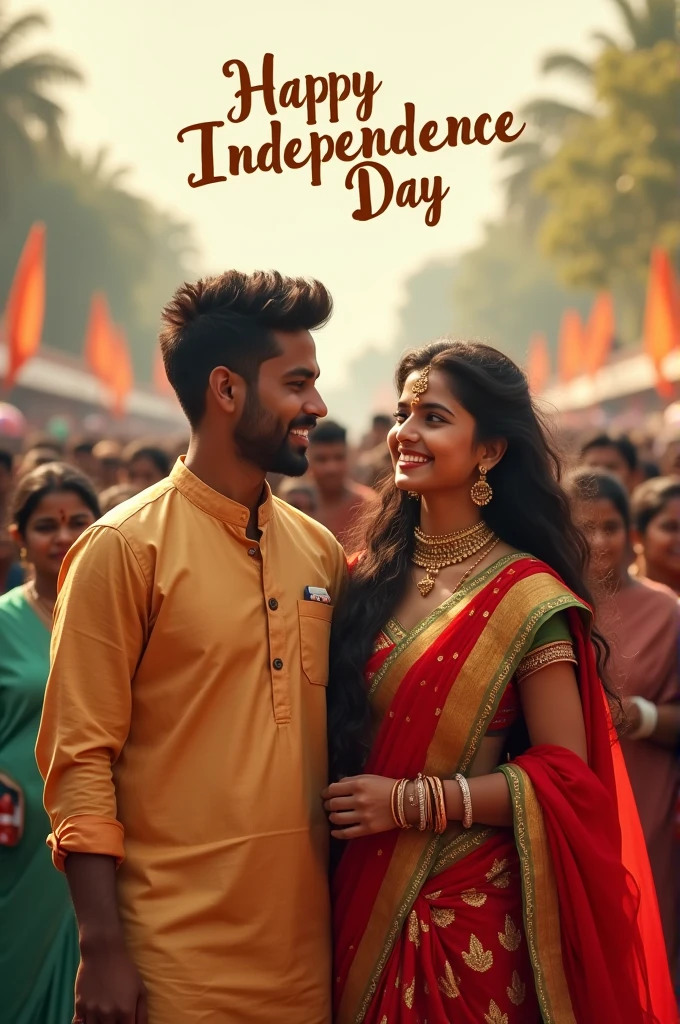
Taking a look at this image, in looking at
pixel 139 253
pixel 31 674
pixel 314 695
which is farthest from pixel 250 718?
pixel 139 253

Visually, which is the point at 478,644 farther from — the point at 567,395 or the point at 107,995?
the point at 567,395

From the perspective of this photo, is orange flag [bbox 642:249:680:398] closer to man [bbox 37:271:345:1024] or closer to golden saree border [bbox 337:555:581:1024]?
golden saree border [bbox 337:555:581:1024]

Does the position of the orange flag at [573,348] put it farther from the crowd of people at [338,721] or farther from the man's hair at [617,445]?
the crowd of people at [338,721]

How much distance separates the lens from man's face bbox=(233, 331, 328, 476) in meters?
2.67

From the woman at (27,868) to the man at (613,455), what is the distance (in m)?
3.55

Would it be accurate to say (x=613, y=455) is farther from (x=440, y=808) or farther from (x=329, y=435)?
(x=440, y=808)

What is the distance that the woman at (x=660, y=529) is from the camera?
500 centimetres

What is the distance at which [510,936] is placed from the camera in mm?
2744

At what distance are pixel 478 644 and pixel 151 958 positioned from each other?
36.9 inches

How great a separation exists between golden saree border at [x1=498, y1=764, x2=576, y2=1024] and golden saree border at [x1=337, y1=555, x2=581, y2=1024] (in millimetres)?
132

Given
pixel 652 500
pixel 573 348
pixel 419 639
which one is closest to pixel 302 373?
pixel 419 639

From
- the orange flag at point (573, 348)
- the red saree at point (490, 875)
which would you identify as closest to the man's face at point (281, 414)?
the red saree at point (490, 875)

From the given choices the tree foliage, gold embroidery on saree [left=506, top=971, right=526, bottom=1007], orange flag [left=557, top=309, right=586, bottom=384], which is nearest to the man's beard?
gold embroidery on saree [left=506, top=971, right=526, bottom=1007]

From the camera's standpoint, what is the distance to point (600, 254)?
28.6m
